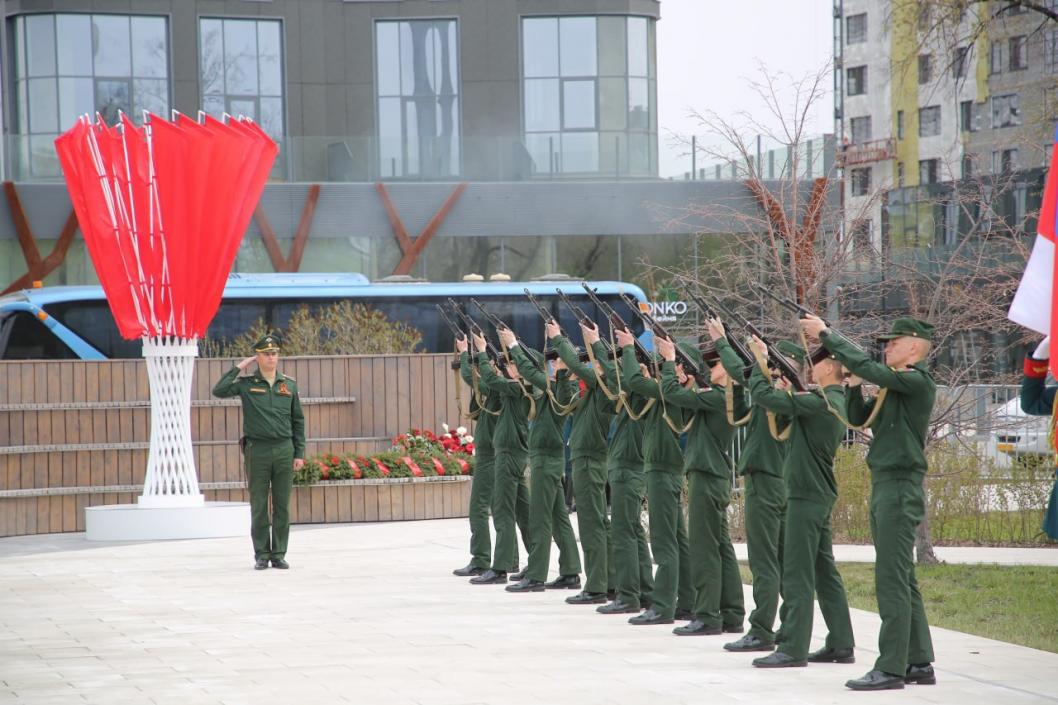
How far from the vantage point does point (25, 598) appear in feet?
39.1

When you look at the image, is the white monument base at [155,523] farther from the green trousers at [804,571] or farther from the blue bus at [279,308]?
the green trousers at [804,571]

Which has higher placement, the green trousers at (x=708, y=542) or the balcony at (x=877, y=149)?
the balcony at (x=877, y=149)

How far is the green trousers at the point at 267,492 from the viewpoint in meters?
13.6

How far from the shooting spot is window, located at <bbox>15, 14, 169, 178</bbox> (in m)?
35.0

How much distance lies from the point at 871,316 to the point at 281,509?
6.93m

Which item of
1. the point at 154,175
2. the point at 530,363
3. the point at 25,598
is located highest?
the point at 154,175

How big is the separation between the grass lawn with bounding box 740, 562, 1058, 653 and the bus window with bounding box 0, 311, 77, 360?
46.7 feet

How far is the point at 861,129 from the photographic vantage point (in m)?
69.9

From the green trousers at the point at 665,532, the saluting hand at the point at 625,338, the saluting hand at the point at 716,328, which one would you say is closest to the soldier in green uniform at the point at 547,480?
the saluting hand at the point at 625,338

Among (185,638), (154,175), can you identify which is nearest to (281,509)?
(185,638)

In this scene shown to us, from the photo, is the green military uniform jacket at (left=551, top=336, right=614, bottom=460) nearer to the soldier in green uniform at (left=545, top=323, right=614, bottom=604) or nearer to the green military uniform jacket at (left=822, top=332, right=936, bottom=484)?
the soldier in green uniform at (left=545, top=323, right=614, bottom=604)

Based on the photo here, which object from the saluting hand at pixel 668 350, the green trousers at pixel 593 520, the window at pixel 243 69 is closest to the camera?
the saluting hand at pixel 668 350

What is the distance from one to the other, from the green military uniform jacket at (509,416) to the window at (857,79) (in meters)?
60.3

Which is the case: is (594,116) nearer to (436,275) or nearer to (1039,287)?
(436,275)
